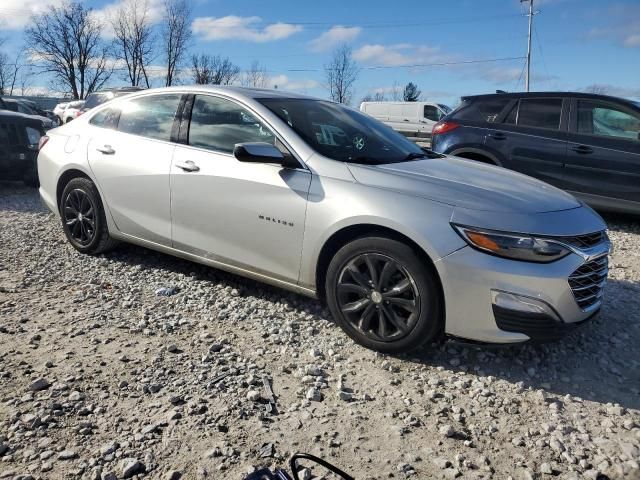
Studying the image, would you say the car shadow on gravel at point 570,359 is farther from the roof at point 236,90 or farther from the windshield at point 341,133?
the roof at point 236,90

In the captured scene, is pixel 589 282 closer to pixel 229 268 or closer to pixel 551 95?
pixel 229 268

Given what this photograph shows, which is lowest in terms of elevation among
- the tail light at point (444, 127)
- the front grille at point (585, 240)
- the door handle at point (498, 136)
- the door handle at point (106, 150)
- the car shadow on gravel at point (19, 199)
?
the car shadow on gravel at point (19, 199)

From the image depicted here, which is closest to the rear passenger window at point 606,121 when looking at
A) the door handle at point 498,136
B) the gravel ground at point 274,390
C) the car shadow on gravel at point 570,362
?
the door handle at point 498,136

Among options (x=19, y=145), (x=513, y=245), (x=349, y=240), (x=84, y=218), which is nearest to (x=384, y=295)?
(x=349, y=240)

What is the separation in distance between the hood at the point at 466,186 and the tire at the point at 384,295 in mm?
369

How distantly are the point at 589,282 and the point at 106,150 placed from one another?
12.5 feet

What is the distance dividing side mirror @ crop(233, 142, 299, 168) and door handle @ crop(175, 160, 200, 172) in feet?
1.83

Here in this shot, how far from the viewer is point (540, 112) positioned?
282 inches

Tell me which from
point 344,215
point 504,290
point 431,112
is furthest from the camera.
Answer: point 431,112

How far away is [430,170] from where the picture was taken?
140 inches

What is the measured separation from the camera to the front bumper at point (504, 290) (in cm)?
285

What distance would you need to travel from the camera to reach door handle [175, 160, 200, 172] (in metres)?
3.92

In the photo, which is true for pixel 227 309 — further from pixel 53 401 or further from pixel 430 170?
pixel 430 170

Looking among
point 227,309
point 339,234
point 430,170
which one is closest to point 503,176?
point 430,170
